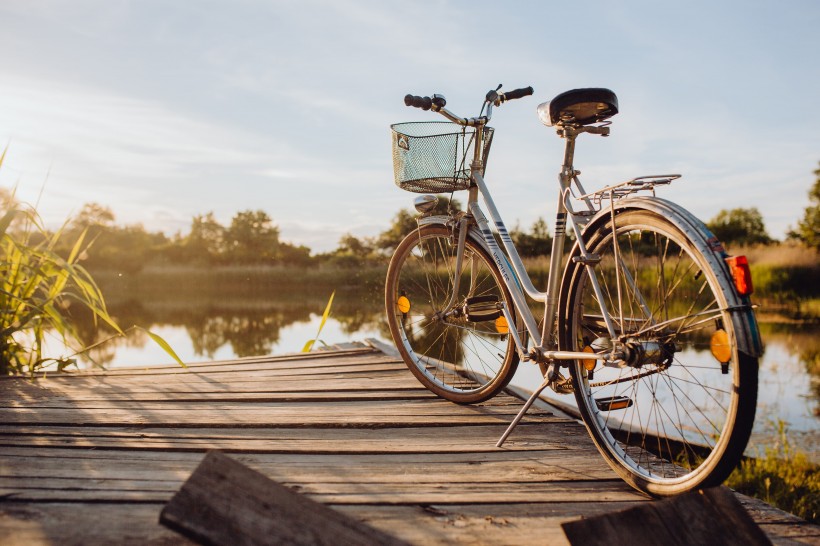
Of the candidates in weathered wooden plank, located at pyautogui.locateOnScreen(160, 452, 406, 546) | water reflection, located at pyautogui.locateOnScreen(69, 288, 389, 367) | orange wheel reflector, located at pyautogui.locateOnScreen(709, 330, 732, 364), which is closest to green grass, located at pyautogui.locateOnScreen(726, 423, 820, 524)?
orange wheel reflector, located at pyautogui.locateOnScreen(709, 330, 732, 364)

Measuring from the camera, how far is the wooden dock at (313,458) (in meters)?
1.29

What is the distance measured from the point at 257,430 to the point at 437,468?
0.70 meters

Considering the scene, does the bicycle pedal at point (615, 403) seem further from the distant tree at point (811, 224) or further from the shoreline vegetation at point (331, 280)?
the distant tree at point (811, 224)

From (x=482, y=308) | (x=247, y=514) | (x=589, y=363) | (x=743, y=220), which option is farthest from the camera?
(x=743, y=220)

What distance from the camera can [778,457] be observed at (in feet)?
12.5

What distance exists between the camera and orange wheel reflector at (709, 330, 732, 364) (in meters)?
1.28

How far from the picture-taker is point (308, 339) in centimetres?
739

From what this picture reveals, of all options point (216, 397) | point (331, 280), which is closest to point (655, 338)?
point (216, 397)

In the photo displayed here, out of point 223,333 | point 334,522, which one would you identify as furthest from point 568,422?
point 223,333

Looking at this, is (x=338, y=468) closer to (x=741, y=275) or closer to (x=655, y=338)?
(x=655, y=338)

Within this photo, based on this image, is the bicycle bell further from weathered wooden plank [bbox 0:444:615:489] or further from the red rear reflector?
the red rear reflector

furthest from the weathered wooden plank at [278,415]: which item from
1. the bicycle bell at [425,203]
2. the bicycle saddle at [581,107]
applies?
the bicycle saddle at [581,107]

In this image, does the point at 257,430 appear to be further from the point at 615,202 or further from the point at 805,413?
the point at 805,413

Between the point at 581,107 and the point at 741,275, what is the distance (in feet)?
2.35
